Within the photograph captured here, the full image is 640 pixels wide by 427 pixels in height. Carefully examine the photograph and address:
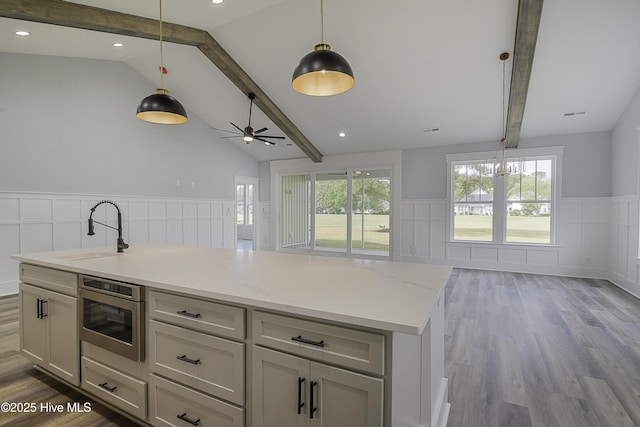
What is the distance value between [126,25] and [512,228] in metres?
7.16

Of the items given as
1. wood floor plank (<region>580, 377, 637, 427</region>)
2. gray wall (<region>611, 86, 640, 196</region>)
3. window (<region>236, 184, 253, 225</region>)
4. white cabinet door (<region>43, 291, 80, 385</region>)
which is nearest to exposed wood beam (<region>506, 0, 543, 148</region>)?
gray wall (<region>611, 86, 640, 196</region>)

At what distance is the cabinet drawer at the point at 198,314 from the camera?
1.39m

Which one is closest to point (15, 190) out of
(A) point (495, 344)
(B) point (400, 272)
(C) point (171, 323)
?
(C) point (171, 323)

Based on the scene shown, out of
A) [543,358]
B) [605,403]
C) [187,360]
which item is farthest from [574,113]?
[187,360]

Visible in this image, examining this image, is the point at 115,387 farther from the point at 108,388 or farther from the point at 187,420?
the point at 187,420

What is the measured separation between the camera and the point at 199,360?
1.49 metres

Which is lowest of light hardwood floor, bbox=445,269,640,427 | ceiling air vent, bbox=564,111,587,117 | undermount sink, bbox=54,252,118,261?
light hardwood floor, bbox=445,269,640,427

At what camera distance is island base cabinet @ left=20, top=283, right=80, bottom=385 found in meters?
2.00

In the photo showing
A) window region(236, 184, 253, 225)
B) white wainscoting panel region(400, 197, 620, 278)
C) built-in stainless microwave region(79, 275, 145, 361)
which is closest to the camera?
built-in stainless microwave region(79, 275, 145, 361)

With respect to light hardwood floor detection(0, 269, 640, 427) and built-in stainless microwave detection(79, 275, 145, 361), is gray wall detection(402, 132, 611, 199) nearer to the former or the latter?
light hardwood floor detection(0, 269, 640, 427)

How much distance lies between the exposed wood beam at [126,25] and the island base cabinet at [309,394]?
4.22 meters

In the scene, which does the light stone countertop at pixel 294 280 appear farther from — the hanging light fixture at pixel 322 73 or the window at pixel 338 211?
the window at pixel 338 211

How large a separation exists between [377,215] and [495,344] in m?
4.80

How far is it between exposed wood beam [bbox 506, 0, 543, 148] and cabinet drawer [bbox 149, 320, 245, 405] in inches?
170
